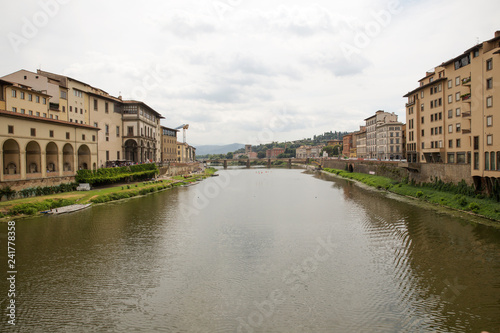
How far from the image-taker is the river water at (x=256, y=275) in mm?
11688

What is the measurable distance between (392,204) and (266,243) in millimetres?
21411

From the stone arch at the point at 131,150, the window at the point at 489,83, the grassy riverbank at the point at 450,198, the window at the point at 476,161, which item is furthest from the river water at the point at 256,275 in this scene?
the stone arch at the point at 131,150

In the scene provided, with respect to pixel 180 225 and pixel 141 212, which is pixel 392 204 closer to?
pixel 180 225

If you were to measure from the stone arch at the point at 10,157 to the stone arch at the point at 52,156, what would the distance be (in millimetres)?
4025

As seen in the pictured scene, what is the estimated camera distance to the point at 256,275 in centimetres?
1572

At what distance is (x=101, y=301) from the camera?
1314cm

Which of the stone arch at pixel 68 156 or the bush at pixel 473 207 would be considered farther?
the stone arch at pixel 68 156

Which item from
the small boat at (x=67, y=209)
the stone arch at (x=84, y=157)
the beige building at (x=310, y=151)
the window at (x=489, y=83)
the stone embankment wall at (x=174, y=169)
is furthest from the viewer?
the beige building at (x=310, y=151)

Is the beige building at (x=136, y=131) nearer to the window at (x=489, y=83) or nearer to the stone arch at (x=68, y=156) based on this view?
the stone arch at (x=68, y=156)

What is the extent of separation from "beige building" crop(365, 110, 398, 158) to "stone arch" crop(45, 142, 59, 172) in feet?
228

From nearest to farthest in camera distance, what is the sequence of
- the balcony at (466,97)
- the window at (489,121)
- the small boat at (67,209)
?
1. the window at (489,121)
2. the small boat at (67,209)
3. the balcony at (466,97)

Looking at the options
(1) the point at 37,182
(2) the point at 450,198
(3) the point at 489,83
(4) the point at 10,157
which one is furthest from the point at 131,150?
(3) the point at 489,83

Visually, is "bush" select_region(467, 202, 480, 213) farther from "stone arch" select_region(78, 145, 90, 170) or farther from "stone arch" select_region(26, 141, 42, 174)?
"stone arch" select_region(78, 145, 90, 170)

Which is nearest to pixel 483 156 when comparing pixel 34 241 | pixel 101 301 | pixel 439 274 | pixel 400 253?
pixel 400 253
